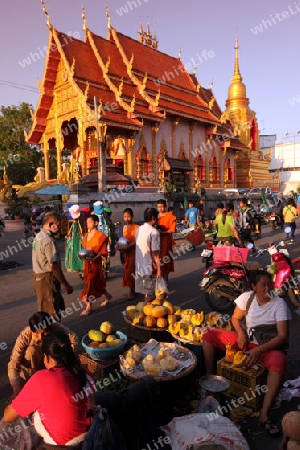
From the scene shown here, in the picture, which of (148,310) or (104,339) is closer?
(104,339)

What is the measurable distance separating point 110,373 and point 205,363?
38.1 inches

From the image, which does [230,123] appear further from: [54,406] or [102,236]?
[54,406]

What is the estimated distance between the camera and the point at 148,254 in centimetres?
539

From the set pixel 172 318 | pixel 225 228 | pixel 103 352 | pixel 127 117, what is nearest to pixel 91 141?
pixel 127 117

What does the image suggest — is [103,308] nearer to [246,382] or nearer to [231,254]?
[231,254]

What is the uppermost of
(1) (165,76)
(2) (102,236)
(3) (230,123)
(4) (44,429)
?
(1) (165,76)

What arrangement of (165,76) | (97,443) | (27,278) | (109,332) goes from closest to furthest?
(97,443) → (109,332) → (27,278) → (165,76)

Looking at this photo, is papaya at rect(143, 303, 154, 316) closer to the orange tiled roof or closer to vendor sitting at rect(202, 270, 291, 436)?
vendor sitting at rect(202, 270, 291, 436)

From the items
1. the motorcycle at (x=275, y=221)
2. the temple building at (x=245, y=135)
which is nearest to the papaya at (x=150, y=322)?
the motorcycle at (x=275, y=221)

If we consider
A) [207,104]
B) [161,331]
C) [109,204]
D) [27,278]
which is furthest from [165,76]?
[161,331]

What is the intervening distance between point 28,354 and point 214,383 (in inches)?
64.3

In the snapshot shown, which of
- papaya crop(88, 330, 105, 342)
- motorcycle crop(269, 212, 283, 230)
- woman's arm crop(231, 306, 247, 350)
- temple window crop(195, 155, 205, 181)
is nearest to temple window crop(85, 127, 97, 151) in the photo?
temple window crop(195, 155, 205, 181)

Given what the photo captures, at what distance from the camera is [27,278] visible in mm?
8430

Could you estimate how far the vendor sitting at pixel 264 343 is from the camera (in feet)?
9.82
